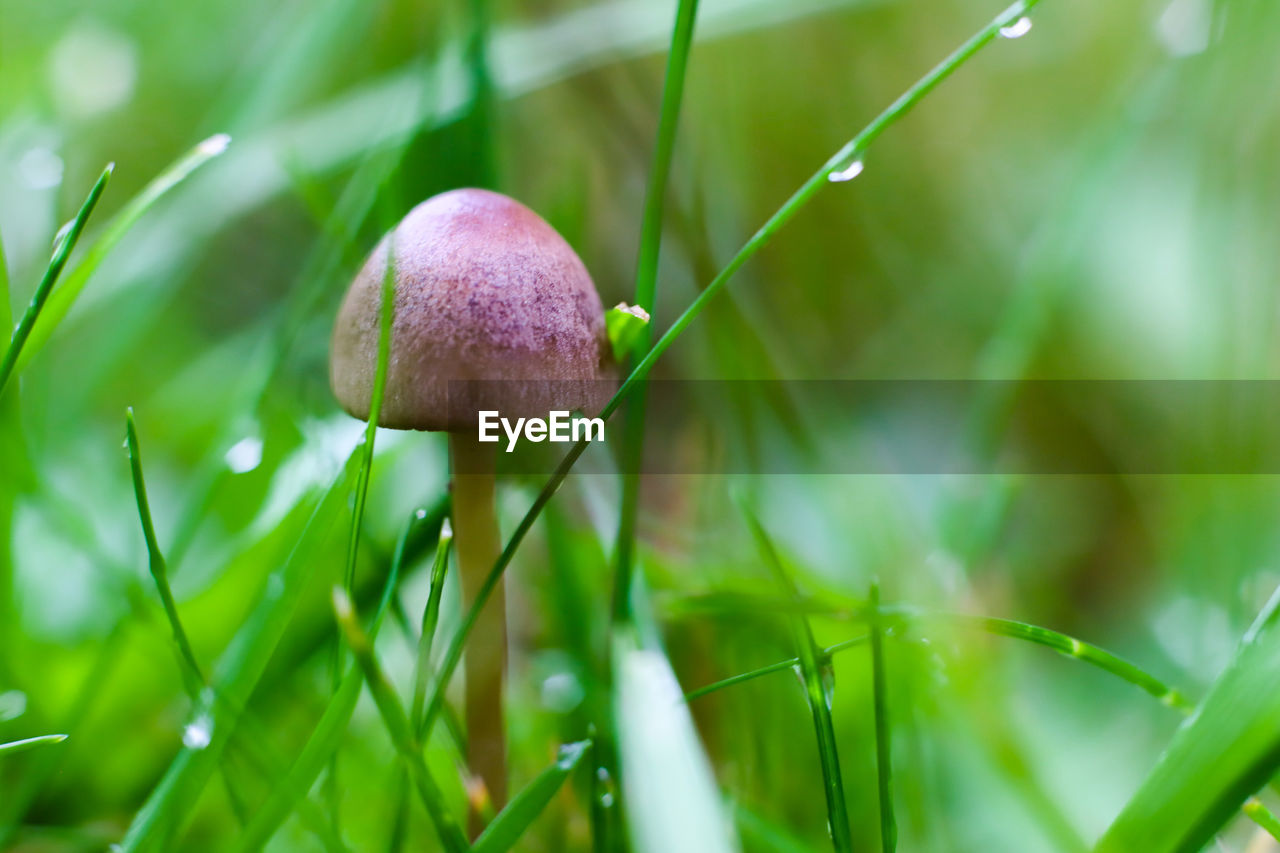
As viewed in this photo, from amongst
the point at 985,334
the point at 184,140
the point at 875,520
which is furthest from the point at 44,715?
the point at 985,334

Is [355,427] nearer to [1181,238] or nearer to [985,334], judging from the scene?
[985,334]

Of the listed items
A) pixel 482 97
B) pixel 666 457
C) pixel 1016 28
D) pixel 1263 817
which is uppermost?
pixel 482 97

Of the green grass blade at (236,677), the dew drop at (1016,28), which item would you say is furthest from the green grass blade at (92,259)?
the dew drop at (1016,28)

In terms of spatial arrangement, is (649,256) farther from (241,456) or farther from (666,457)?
(666,457)

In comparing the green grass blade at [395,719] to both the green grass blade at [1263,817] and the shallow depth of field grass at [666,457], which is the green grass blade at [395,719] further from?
the green grass blade at [1263,817]

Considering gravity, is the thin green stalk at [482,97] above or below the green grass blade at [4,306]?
above

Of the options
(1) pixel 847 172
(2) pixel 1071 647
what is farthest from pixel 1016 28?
(2) pixel 1071 647
